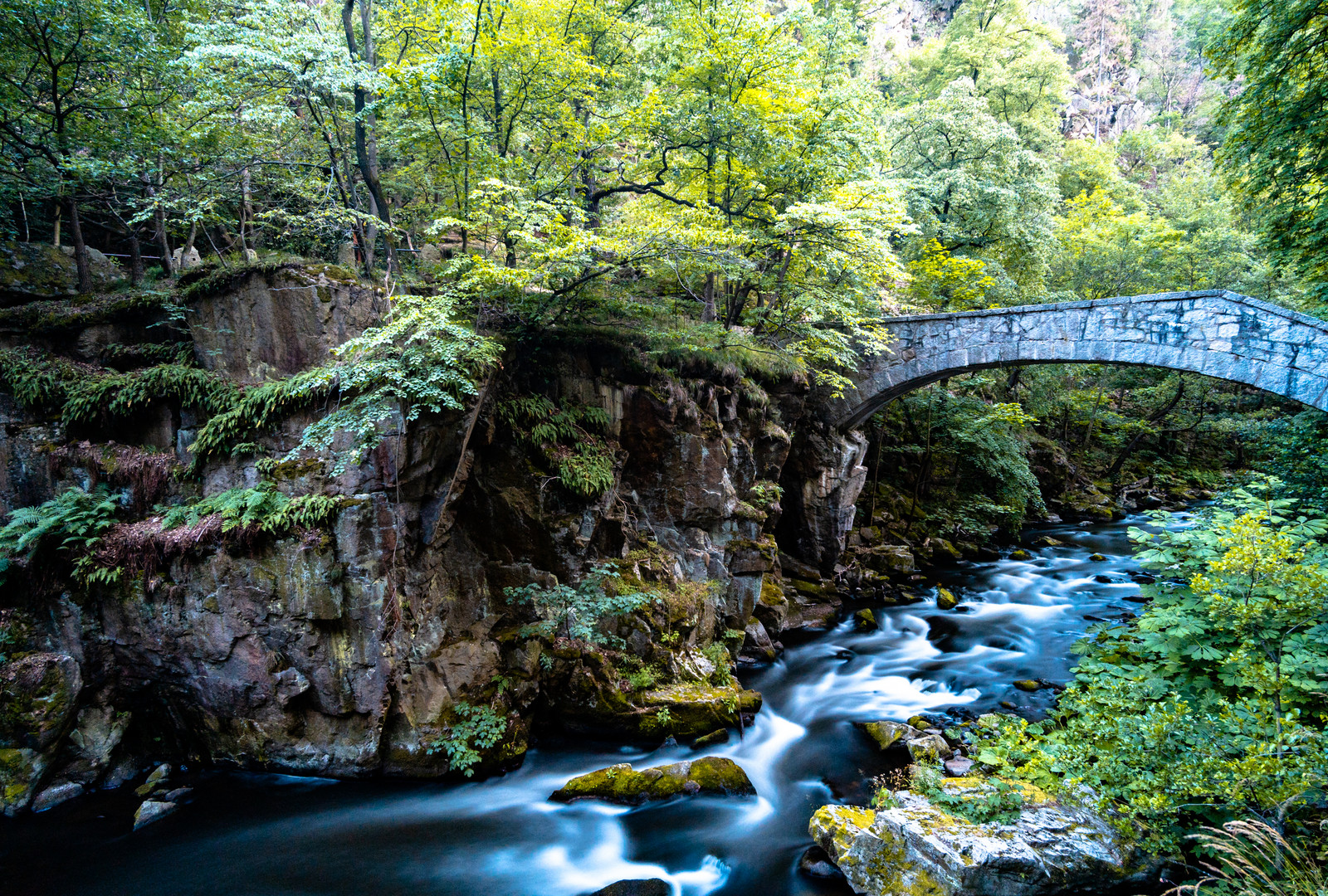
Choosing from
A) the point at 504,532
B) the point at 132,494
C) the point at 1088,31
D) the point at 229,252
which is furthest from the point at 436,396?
the point at 1088,31

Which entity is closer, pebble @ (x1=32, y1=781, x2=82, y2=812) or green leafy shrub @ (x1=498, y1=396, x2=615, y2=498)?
pebble @ (x1=32, y1=781, x2=82, y2=812)

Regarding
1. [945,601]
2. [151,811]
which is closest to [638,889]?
[151,811]

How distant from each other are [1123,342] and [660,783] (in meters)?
9.53

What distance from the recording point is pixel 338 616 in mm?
5934

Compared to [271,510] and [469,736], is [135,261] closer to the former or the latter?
[271,510]

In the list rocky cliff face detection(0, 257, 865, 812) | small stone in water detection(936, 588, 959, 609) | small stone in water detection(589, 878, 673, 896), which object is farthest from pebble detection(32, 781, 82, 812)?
small stone in water detection(936, 588, 959, 609)

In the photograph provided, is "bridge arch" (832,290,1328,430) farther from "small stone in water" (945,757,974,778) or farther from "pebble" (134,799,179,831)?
"pebble" (134,799,179,831)

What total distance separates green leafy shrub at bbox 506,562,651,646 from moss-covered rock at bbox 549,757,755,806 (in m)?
1.43

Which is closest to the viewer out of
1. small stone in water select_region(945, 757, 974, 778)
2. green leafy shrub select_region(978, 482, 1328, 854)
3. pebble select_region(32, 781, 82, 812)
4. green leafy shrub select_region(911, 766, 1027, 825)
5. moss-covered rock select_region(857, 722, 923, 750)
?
→ green leafy shrub select_region(978, 482, 1328, 854)

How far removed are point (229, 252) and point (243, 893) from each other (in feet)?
29.8

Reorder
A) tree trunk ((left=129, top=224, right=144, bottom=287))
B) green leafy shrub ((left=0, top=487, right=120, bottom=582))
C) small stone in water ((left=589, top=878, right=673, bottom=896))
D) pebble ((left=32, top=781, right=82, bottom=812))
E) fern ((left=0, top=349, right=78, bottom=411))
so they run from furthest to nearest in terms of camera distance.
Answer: tree trunk ((left=129, top=224, right=144, bottom=287)) → fern ((left=0, top=349, right=78, bottom=411)) → green leafy shrub ((left=0, top=487, right=120, bottom=582)) → pebble ((left=32, top=781, right=82, bottom=812)) → small stone in water ((left=589, top=878, right=673, bottom=896))

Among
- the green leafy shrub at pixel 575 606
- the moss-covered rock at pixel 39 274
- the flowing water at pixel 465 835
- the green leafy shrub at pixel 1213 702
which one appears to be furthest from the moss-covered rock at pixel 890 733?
the moss-covered rock at pixel 39 274

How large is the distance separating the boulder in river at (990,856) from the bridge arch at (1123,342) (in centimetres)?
765

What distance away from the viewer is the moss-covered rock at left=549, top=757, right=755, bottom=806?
6055 mm
